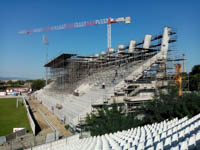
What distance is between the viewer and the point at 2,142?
955 cm

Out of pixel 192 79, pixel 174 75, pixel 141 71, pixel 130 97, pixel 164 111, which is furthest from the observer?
pixel 192 79

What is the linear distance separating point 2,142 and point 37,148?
2.84 m

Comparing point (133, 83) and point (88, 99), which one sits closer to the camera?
point (133, 83)

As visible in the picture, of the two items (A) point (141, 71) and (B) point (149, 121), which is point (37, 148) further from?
(A) point (141, 71)

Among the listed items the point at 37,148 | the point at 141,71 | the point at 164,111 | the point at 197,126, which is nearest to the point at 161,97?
the point at 164,111

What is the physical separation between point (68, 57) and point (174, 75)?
15.6 metres

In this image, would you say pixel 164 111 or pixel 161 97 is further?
pixel 161 97

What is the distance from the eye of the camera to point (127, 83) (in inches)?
600

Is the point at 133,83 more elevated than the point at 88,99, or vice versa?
the point at 133,83

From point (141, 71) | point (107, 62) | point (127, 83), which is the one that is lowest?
point (127, 83)

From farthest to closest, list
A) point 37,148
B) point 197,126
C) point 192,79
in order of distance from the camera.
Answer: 1. point 192,79
2. point 37,148
3. point 197,126

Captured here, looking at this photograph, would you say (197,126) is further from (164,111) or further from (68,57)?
(68,57)

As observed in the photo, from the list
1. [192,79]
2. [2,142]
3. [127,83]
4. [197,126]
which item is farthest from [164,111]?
[192,79]

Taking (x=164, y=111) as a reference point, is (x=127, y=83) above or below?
above
